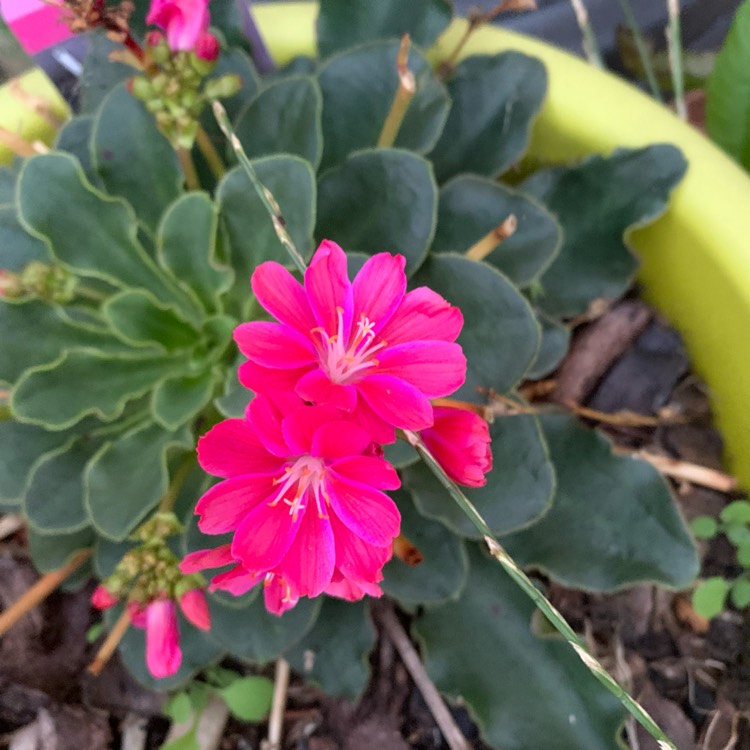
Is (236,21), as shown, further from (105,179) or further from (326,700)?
(326,700)

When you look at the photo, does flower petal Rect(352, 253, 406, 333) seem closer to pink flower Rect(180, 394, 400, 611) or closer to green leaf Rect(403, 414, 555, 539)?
pink flower Rect(180, 394, 400, 611)

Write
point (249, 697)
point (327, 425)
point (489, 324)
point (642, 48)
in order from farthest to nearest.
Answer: point (642, 48) < point (249, 697) < point (489, 324) < point (327, 425)

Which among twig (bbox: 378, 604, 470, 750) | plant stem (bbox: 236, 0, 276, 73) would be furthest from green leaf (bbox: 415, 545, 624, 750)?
plant stem (bbox: 236, 0, 276, 73)

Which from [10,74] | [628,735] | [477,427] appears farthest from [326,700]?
[10,74]

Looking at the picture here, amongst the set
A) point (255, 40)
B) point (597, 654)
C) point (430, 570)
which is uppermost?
point (255, 40)

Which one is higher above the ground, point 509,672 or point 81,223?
point 81,223

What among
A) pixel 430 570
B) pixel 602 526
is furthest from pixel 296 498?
pixel 602 526

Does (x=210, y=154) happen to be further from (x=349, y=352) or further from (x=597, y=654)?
(x=597, y=654)

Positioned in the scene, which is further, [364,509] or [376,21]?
[376,21]
